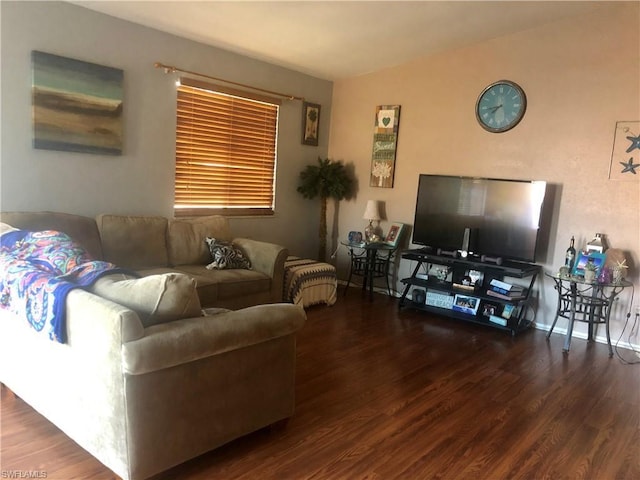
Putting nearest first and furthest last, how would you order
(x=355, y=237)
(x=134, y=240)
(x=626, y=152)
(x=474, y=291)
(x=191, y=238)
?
(x=134, y=240), (x=626, y=152), (x=191, y=238), (x=474, y=291), (x=355, y=237)

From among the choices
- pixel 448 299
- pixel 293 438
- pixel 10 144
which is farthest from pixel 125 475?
pixel 448 299

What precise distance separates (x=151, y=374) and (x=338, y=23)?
3.40 meters

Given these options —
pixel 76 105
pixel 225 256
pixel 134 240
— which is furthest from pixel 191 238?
pixel 76 105

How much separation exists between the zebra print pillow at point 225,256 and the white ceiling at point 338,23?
6.08 feet

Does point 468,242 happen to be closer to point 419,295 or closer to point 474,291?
point 474,291

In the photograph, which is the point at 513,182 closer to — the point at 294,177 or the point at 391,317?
the point at 391,317

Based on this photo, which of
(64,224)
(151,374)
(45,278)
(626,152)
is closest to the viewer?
(151,374)

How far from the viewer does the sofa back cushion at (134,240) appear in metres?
3.77

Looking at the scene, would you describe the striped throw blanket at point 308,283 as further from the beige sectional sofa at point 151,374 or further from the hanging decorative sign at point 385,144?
the beige sectional sofa at point 151,374

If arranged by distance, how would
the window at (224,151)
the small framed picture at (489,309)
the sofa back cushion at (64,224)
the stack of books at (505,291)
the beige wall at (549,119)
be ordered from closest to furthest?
the sofa back cushion at (64,224)
the beige wall at (549,119)
the stack of books at (505,291)
the small framed picture at (489,309)
the window at (224,151)

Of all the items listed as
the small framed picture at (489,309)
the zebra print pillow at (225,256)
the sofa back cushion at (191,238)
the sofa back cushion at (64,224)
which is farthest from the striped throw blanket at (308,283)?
the sofa back cushion at (64,224)

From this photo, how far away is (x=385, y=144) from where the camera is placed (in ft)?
17.9

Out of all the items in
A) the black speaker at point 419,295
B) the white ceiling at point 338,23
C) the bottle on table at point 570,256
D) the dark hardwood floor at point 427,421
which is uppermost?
the white ceiling at point 338,23

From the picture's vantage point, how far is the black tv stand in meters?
4.29
